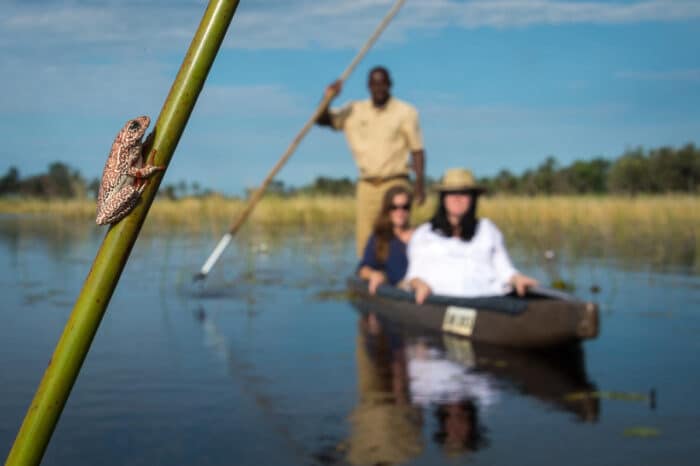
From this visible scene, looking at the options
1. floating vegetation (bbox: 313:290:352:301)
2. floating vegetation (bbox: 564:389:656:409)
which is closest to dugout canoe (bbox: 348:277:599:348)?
floating vegetation (bbox: 564:389:656:409)

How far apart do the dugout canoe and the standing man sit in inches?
120


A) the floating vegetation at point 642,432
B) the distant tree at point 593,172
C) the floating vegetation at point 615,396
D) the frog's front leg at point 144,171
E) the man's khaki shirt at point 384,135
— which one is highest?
the distant tree at point 593,172

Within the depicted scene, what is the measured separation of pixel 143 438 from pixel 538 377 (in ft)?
10.4

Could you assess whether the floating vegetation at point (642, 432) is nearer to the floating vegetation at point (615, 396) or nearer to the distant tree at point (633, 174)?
the floating vegetation at point (615, 396)

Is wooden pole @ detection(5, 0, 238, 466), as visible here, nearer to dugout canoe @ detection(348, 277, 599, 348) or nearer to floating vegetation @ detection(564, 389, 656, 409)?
floating vegetation @ detection(564, 389, 656, 409)

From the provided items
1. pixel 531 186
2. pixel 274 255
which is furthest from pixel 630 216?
pixel 274 255

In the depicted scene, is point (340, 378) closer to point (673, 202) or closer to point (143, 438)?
point (143, 438)

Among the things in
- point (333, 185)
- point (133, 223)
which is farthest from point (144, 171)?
point (333, 185)

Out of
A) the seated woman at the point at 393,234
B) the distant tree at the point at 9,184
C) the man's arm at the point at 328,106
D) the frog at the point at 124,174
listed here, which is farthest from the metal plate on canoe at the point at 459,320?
the distant tree at the point at 9,184

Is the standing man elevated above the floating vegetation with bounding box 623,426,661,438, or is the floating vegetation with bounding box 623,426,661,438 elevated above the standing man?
the standing man

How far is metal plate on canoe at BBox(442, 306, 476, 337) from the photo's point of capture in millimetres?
8891

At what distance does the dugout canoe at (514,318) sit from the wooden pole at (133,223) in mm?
7256

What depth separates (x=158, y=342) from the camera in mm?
9250

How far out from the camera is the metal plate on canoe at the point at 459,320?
889cm
